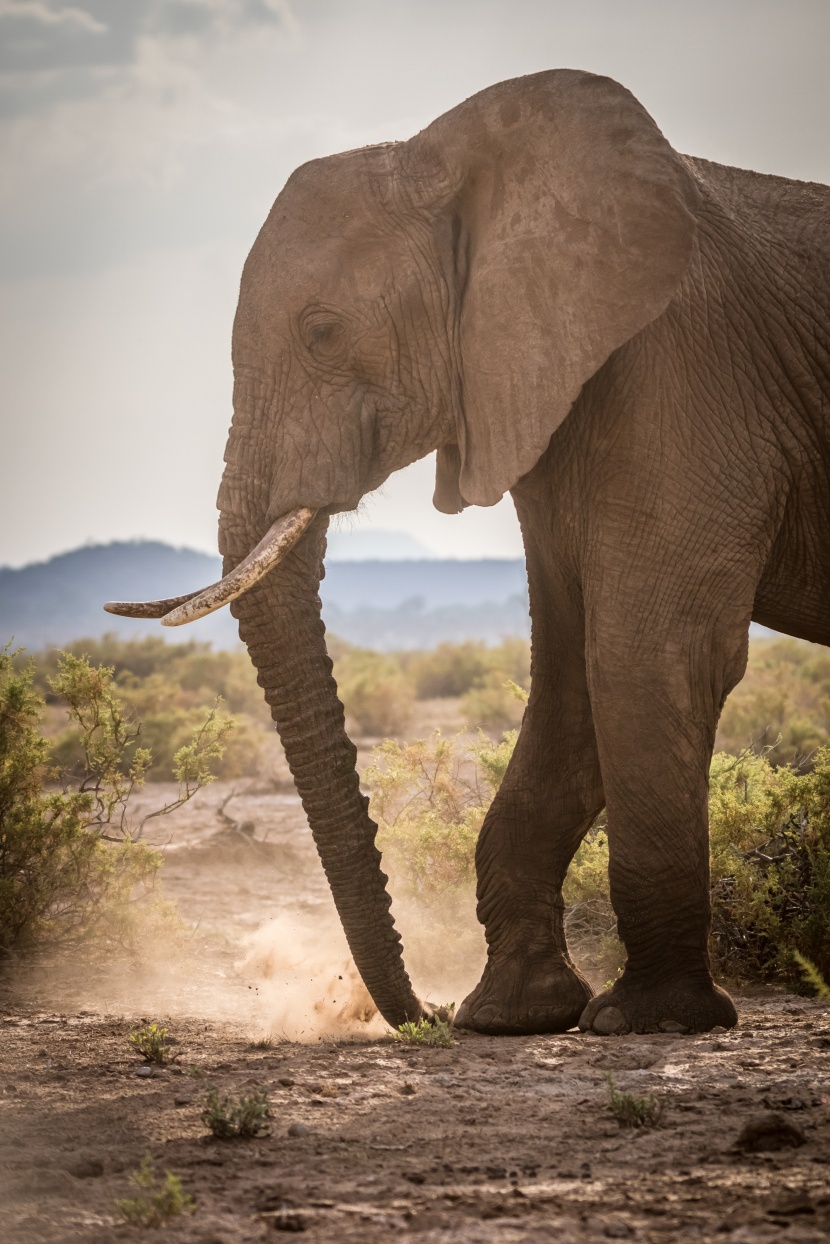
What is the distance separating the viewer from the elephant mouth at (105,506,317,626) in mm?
4973

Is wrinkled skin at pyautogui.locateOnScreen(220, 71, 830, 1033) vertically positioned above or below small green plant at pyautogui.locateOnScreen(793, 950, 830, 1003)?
above

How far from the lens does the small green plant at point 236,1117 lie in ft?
12.7

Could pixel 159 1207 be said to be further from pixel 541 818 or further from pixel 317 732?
pixel 541 818

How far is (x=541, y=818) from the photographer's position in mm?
6188

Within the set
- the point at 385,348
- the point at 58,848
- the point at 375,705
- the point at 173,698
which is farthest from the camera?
the point at 173,698

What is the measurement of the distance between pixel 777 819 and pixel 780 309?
9.61 ft

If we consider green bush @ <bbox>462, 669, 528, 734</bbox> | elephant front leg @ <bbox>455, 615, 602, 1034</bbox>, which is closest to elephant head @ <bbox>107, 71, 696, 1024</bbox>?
elephant front leg @ <bbox>455, 615, 602, 1034</bbox>

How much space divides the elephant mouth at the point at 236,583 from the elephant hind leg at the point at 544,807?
4.60 ft

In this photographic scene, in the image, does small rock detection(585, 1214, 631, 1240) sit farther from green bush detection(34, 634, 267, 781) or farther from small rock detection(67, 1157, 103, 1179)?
green bush detection(34, 634, 267, 781)

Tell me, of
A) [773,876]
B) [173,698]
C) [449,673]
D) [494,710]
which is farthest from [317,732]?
[449,673]

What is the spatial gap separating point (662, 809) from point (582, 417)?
5.24ft

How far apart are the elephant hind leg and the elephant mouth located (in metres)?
1.40

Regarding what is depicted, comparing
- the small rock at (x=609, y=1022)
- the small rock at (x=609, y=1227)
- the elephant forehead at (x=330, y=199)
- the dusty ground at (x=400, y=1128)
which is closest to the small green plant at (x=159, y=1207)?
the dusty ground at (x=400, y=1128)

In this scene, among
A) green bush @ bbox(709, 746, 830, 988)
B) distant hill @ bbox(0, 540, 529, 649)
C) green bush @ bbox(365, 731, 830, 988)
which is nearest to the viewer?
green bush @ bbox(709, 746, 830, 988)
